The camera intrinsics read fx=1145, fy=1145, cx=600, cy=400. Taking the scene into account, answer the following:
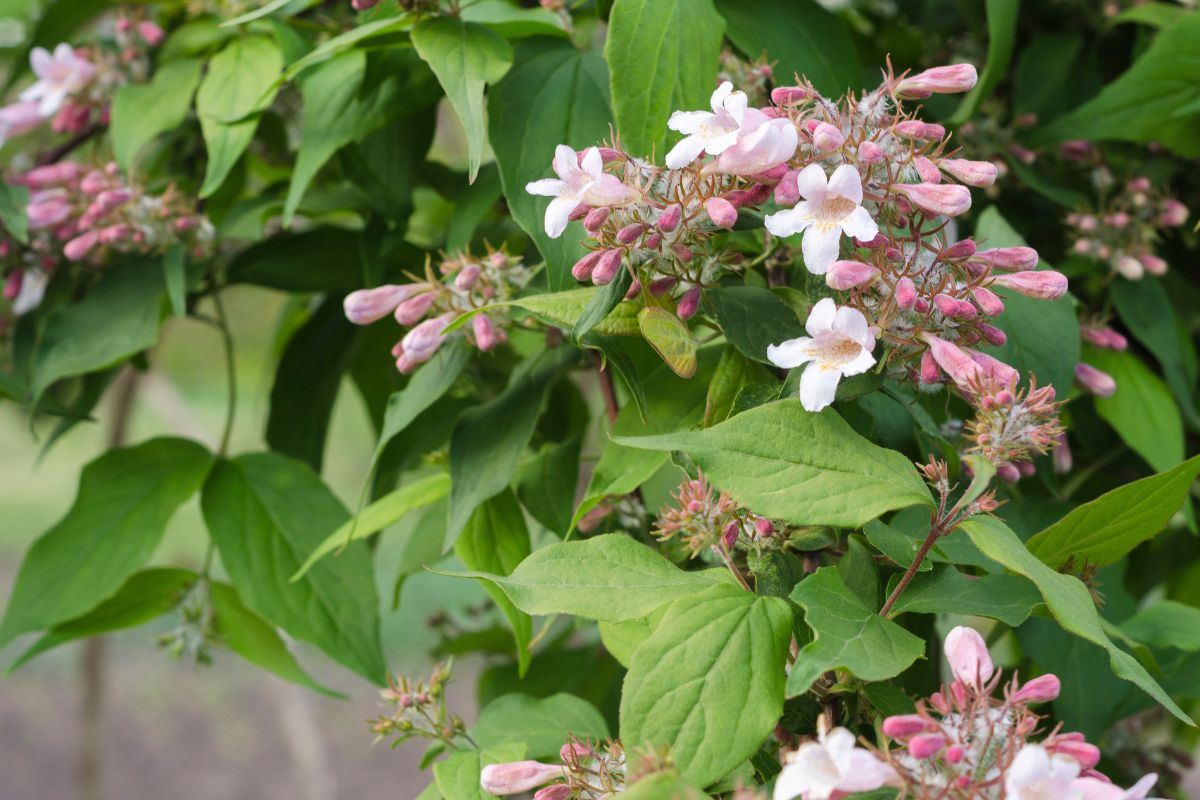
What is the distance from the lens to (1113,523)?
1.66ft

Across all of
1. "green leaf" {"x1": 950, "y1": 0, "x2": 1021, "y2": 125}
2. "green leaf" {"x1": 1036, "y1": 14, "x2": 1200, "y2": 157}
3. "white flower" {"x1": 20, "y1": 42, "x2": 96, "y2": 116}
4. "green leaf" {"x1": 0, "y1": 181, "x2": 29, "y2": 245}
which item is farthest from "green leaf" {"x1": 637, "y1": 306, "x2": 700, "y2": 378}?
"white flower" {"x1": 20, "y1": 42, "x2": 96, "y2": 116}

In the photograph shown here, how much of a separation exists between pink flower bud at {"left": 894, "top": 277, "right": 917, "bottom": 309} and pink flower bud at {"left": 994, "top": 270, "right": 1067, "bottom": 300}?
0.20 ft

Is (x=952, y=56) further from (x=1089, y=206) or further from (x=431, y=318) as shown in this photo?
(x=431, y=318)

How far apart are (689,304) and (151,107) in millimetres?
551

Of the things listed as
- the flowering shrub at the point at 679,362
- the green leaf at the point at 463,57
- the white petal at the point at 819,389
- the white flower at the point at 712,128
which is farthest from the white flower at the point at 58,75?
the white petal at the point at 819,389

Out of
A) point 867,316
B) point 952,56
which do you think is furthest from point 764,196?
point 952,56

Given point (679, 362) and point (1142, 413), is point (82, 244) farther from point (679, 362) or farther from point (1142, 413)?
point (1142, 413)

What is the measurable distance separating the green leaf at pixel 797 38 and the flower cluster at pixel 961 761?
1.41ft

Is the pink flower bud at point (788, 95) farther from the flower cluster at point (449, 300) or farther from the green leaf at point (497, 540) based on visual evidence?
the green leaf at point (497, 540)

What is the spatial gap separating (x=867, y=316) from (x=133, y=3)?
769 millimetres

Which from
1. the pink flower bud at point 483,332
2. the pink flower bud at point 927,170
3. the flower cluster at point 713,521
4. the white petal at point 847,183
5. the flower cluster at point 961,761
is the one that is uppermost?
the white petal at point 847,183

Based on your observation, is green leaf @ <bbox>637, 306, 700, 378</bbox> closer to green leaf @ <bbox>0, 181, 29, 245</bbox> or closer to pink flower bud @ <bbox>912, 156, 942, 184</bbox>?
pink flower bud @ <bbox>912, 156, 942, 184</bbox>

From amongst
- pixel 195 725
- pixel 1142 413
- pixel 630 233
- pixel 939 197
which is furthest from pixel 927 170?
pixel 195 725

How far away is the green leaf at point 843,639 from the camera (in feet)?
1.34
